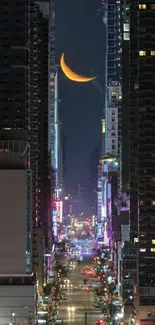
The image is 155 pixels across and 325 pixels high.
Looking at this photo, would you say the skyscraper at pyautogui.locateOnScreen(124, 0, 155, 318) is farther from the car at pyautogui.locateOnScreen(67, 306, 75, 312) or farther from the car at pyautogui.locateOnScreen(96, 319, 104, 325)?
the car at pyautogui.locateOnScreen(67, 306, 75, 312)

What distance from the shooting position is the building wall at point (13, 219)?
38.9 m

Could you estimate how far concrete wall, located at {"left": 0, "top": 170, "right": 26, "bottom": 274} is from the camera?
38938mm

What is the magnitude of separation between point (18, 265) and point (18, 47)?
13092 millimetres

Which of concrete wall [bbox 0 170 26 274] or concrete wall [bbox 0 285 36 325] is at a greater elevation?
concrete wall [bbox 0 170 26 274]

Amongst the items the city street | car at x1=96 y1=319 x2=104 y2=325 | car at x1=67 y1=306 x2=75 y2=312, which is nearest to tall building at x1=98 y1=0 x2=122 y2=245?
the city street

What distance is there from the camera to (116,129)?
94312 mm

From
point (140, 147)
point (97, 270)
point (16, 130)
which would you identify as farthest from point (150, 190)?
point (97, 270)

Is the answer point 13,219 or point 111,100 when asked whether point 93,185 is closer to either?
point 111,100

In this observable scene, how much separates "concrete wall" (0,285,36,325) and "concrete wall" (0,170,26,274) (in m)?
1.45

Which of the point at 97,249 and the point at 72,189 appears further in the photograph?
the point at 72,189

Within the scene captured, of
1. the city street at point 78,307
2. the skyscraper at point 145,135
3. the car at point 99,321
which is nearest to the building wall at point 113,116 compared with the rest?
the city street at point 78,307

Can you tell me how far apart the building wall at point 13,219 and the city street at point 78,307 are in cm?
515

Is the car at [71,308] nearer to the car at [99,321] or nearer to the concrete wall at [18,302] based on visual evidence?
the car at [99,321]

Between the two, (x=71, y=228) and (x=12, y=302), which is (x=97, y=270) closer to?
(x=12, y=302)
